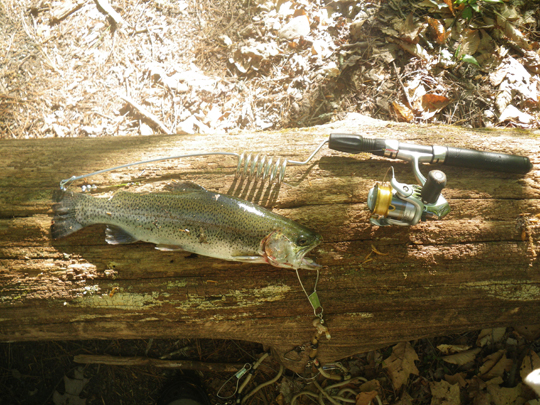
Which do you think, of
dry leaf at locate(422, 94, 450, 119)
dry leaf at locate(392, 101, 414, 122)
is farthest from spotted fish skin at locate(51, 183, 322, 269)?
dry leaf at locate(422, 94, 450, 119)

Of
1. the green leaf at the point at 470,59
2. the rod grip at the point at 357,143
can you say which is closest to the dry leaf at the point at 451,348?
the rod grip at the point at 357,143

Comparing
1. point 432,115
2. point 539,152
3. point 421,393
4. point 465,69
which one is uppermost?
point 465,69

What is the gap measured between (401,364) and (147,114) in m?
4.74

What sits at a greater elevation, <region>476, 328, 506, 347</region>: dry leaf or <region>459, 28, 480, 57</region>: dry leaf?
<region>459, 28, 480, 57</region>: dry leaf

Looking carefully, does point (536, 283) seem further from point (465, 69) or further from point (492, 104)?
point (465, 69)

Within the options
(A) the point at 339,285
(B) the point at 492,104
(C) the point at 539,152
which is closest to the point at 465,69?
(B) the point at 492,104

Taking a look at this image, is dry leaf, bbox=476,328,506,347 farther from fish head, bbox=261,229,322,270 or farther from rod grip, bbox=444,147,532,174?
fish head, bbox=261,229,322,270

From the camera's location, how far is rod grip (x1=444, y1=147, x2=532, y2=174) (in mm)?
2979

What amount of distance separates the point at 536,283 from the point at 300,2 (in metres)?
4.91

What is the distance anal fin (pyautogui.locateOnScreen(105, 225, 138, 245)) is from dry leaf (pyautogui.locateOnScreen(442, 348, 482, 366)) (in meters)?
3.77

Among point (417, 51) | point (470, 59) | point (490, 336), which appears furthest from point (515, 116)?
point (490, 336)

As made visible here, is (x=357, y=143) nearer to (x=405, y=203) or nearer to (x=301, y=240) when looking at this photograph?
(x=405, y=203)

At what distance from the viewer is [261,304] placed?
9.50ft

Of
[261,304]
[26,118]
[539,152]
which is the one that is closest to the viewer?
[261,304]
